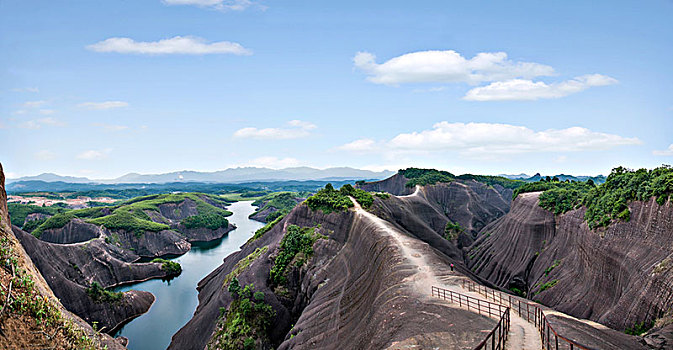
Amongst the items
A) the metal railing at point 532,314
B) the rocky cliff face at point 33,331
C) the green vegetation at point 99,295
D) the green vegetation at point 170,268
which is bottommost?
the green vegetation at point 170,268

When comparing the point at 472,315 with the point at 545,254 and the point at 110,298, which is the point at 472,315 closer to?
the point at 545,254

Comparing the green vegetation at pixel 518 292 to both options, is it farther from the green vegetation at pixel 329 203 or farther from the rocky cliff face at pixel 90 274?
the rocky cliff face at pixel 90 274

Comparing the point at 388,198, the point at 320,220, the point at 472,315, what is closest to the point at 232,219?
the point at 388,198

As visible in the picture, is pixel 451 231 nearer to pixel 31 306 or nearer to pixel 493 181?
pixel 493 181

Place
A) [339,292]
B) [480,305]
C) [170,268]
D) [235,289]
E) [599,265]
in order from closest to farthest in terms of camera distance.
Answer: [480,305], [599,265], [339,292], [235,289], [170,268]

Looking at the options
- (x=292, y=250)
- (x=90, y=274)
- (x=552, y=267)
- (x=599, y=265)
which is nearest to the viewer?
(x=599, y=265)

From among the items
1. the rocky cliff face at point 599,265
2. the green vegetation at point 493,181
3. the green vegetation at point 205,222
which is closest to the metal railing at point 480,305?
the rocky cliff face at point 599,265

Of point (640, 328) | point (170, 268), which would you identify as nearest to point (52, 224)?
point (170, 268)
